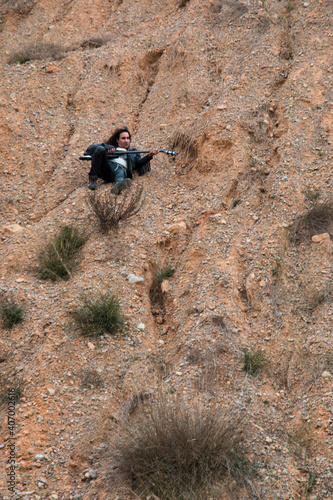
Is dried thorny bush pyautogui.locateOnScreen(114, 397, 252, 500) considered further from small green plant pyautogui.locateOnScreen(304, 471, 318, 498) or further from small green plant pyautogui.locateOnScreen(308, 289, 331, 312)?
small green plant pyautogui.locateOnScreen(308, 289, 331, 312)

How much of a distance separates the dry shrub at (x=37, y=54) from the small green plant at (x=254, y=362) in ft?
20.0

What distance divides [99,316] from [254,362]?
1461mm

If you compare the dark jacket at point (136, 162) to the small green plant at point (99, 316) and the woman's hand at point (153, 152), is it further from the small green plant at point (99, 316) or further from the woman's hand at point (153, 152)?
the small green plant at point (99, 316)

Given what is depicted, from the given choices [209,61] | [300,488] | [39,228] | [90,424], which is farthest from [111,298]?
[209,61]

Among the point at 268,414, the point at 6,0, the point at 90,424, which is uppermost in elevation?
the point at 6,0

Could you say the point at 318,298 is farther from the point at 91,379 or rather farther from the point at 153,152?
the point at 153,152

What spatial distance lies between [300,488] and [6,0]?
969 cm

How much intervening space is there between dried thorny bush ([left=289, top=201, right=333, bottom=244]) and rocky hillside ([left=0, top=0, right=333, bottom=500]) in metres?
0.02

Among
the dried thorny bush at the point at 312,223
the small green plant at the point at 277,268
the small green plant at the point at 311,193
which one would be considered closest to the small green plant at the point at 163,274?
the small green plant at the point at 277,268

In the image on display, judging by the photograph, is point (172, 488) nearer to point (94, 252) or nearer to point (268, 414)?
point (268, 414)

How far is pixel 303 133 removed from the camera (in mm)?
6184

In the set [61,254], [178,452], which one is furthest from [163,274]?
[178,452]

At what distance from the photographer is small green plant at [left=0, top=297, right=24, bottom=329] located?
468 cm

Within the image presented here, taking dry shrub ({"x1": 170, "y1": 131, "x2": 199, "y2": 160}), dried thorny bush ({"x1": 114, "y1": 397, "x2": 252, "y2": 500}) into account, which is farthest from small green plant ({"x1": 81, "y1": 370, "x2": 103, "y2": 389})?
dry shrub ({"x1": 170, "y1": 131, "x2": 199, "y2": 160})
